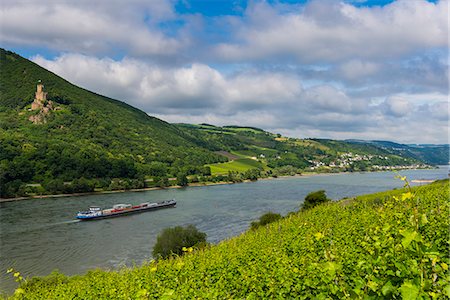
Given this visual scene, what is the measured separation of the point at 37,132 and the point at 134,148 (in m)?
46.0

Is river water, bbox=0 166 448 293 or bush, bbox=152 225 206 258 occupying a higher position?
bush, bbox=152 225 206 258

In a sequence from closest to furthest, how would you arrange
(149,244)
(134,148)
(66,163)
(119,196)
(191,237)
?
(191,237) < (149,244) < (119,196) < (66,163) < (134,148)

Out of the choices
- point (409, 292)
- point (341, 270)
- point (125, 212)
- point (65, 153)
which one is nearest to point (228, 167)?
point (65, 153)

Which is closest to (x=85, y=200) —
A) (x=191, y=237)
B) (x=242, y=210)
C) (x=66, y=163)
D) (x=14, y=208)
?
(x=14, y=208)

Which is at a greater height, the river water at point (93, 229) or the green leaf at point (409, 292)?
the green leaf at point (409, 292)

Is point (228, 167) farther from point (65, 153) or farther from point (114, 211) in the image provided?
point (114, 211)

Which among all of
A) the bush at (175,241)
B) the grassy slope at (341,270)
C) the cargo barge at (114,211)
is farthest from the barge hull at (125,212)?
the grassy slope at (341,270)

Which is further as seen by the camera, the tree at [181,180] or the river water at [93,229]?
the tree at [181,180]

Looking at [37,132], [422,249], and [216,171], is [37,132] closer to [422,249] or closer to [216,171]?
[216,171]

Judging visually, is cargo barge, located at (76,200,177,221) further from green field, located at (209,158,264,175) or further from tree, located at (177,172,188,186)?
green field, located at (209,158,264,175)

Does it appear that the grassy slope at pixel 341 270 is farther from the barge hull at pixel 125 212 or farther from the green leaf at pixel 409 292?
the barge hull at pixel 125 212

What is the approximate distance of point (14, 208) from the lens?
74.4 meters

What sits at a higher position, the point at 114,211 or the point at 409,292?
the point at 409,292

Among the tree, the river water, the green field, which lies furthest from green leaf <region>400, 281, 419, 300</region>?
the green field
